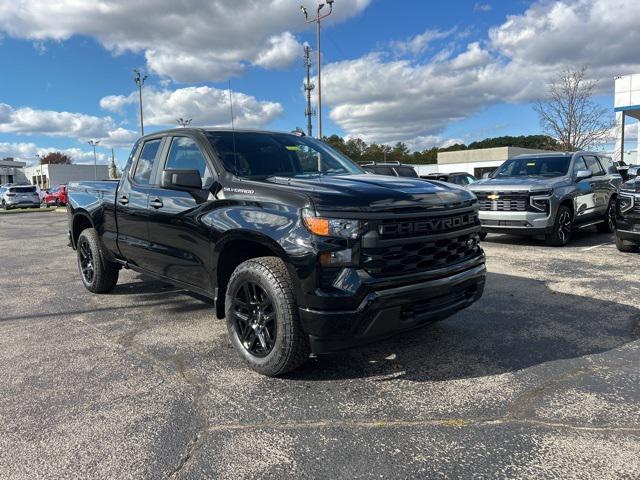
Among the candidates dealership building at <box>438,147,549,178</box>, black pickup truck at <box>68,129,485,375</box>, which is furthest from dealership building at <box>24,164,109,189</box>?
black pickup truck at <box>68,129,485,375</box>

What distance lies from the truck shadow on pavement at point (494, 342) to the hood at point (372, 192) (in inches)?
48.3

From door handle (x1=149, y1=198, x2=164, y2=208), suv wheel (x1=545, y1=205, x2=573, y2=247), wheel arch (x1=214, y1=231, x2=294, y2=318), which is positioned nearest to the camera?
wheel arch (x1=214, y1=231, x2=294, y2=318)

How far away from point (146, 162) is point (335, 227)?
2.87 m

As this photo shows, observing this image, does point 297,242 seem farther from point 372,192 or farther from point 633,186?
point 633,186

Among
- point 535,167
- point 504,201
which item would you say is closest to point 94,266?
point 504,201

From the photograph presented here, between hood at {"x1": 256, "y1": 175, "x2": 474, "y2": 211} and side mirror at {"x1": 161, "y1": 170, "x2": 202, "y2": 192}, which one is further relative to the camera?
side mirror at {"x1": 161, "y1": 170, "x2": 202, "y2": 192}

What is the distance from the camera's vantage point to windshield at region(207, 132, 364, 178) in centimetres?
421

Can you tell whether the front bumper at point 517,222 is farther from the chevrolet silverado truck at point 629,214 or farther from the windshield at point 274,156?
the windshield at point 274,156

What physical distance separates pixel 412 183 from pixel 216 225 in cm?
154

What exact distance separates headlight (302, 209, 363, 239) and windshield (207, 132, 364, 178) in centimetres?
110

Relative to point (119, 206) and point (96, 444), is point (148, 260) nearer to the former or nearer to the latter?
point (119, 206)

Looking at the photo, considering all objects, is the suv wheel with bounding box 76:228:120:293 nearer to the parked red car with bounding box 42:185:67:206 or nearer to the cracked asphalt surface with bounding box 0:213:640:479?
the cracked asphalt surface with bounding box 0:213:640:479

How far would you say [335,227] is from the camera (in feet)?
10.3

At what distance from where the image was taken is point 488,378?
3.54 meters
